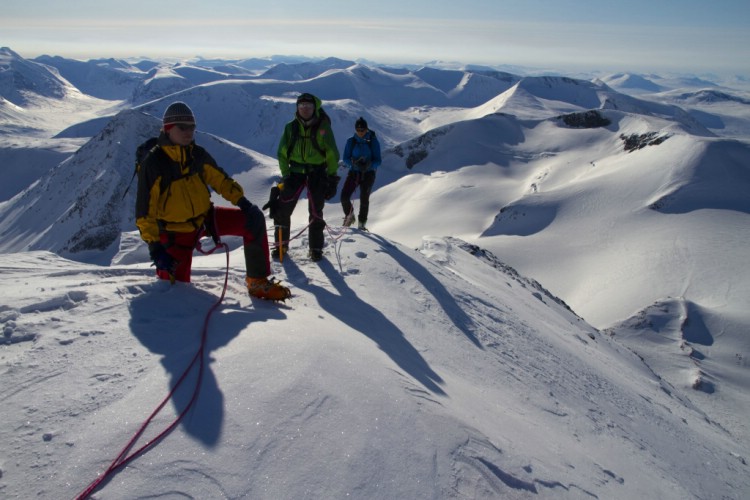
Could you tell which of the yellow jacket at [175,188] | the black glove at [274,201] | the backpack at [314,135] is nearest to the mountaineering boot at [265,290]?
the yellow jacket at [175,188]

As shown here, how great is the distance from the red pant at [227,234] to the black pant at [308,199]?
162cm

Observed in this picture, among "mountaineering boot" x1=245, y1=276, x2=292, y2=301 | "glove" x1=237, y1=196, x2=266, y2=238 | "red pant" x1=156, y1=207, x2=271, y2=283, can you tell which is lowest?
"mountaineering boot" x1=245, y1=276, x2=292, y2=301

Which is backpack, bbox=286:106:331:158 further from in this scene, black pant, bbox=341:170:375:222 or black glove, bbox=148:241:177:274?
black pant, bbox=341:170:375:222

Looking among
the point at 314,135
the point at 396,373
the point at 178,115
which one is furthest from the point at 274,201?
the point at 396,373

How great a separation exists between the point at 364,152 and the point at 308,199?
3786 millimetres

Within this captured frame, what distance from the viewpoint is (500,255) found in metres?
20.0

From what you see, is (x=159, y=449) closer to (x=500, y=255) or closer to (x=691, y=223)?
(x=500, y=255)

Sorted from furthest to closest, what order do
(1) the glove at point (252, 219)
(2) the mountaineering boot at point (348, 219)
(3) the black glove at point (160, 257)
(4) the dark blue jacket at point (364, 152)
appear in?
(2) the mountaineering boot at point (348, 219) → (4) the dark blue jacket at point (364, 152) → (1) the glove at point (252, 219) → (3) the black glove at point (160, 257)

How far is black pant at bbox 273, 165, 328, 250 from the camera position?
7.18 m

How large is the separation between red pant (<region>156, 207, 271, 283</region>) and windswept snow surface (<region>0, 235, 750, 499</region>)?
1.05 feet

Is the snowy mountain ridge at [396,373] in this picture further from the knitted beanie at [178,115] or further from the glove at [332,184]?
the knitted beanie at [178,115]

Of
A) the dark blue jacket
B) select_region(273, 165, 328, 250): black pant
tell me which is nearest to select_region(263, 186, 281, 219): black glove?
select_region(273, 165, 328, 250): black pant

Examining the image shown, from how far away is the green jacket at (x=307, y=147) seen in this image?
23.3 ft

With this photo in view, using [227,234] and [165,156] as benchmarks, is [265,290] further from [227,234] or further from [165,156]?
[165,156]
